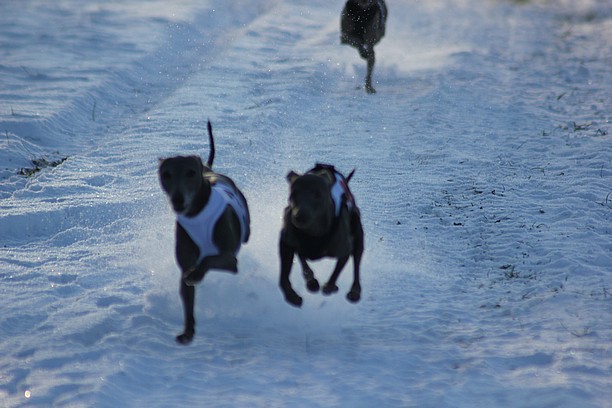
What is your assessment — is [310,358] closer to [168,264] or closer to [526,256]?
[168,264]

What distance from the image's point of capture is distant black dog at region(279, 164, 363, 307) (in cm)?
473

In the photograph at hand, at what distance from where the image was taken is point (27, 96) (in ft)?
39.0

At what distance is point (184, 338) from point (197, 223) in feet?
2.52

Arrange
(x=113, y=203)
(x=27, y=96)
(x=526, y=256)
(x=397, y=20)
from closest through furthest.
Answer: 1. (x=526, y=256)
2. (x=113, y=203)
3. (x=27, y=96)
4. (x=397, y=20)

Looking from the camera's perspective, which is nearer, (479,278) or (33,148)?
(479,278)

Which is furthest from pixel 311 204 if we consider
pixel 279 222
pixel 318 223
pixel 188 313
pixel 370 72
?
pixel 370 72

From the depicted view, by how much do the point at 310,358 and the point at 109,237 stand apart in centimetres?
287

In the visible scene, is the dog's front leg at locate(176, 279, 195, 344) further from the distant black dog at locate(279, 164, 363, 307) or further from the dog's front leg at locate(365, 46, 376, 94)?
the dog's front leg at locate(365, 46, 376, 94)

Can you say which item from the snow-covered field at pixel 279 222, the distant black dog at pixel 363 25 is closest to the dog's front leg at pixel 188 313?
the snow-covered field at pixel 279 222

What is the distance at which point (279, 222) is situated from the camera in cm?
686

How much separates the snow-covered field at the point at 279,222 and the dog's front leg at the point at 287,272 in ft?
1.08

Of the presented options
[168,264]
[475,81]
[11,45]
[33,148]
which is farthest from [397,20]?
[168,264]

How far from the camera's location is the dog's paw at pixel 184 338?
194 inches

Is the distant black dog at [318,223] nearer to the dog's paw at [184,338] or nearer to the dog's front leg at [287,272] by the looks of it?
the dog's front leg at [287,272]
